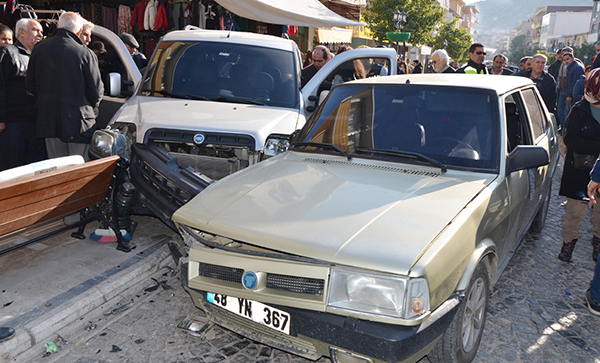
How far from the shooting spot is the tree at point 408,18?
3556 cm

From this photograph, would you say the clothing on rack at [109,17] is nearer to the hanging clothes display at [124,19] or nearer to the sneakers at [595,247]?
A: the hanging clothes display at [124,19]

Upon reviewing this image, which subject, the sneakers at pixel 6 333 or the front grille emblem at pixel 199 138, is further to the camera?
the front grille emblem at pixel 199 138

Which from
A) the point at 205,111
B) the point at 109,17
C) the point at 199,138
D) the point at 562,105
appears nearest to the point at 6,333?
the point at 199,138

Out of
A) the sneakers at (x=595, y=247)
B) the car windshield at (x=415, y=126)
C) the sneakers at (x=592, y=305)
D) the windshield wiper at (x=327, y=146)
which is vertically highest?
the car windshield at (x=415, y=126)

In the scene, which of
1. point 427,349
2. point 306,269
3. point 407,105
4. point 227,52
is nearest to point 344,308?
point 306,269

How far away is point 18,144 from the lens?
5605 millimetres

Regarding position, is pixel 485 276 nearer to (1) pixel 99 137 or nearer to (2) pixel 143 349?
(2) pixel 143 349

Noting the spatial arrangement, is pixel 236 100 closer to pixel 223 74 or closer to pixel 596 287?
pixel 223 74

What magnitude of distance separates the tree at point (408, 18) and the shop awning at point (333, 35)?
39.3ft

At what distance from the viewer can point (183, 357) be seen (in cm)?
325

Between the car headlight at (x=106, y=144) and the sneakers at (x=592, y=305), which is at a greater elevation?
the car headlight at (x=106, y=144)

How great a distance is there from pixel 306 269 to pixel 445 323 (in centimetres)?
78

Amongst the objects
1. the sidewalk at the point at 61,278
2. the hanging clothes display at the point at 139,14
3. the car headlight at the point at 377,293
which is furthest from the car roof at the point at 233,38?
the hanging clothes display at the point at 139,14

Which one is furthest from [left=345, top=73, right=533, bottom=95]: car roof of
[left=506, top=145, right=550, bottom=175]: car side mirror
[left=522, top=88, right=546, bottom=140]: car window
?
[left=506, top=145, right=550, bottom=175]: car side mirror
